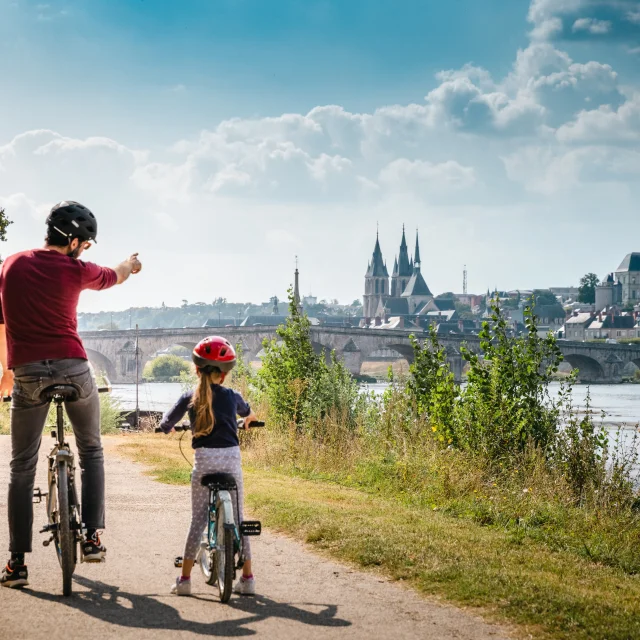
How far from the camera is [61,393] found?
421 cm

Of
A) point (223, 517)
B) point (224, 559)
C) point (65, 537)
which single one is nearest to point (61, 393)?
point (65, 537)

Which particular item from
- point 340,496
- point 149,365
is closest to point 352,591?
point 340,496

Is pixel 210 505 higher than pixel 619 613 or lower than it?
higher

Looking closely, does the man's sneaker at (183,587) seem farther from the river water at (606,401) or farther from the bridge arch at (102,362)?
the bridge arch at (102,362)

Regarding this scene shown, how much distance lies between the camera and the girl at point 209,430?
14.4 feet

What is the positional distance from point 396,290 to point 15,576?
543 feet

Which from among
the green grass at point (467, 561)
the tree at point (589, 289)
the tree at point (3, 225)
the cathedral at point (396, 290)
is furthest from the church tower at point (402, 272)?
the green grass at point (467, 561)

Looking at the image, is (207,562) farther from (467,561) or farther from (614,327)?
(614,327)

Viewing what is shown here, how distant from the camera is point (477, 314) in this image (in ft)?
613

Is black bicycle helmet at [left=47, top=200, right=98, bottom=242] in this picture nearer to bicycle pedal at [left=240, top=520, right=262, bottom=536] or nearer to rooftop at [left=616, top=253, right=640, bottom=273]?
bicycle pedal at [left=240, top=520, right=262, bottom=536]

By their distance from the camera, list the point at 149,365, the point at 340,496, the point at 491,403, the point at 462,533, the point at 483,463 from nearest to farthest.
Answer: the point at 462,533, the point at 340,496, the point at 483,463, the point at 491,403, the point at 149,365

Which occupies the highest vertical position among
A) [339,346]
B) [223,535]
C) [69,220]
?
[69,220]

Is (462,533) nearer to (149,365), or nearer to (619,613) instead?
(619,613)

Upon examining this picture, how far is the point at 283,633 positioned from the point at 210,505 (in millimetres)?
766
